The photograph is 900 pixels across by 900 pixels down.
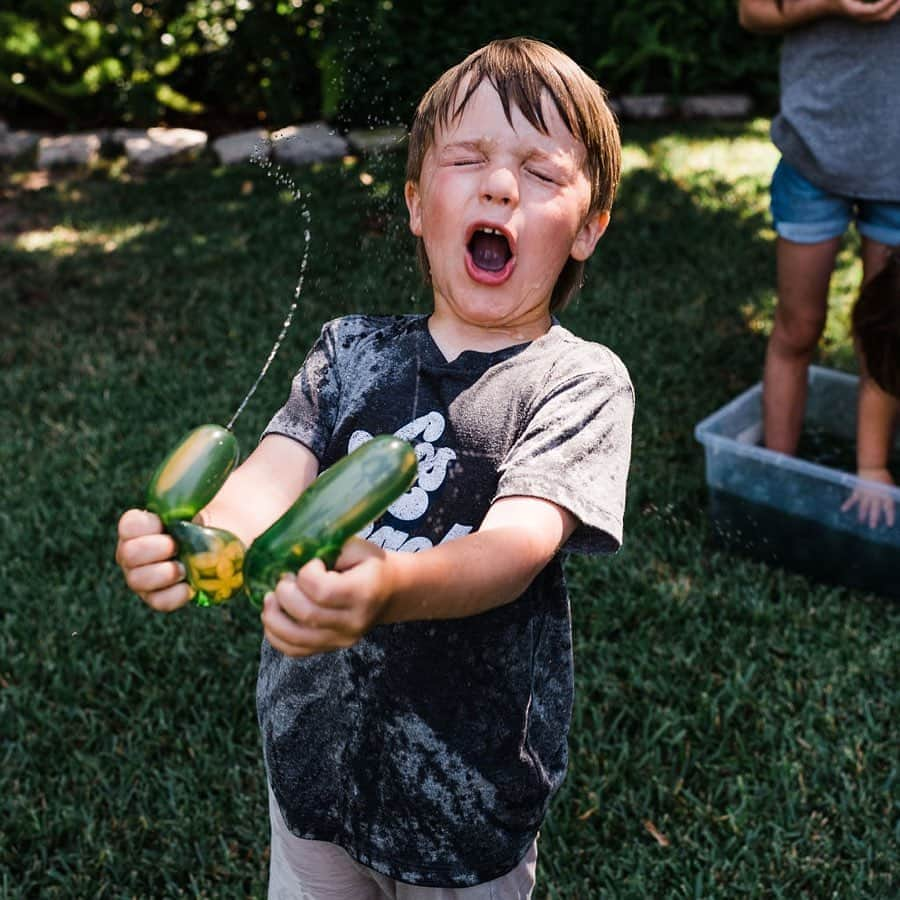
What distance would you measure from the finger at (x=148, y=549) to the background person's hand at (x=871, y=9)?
2.32 m

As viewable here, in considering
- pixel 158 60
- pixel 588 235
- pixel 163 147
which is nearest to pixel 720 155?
pixel 163 147

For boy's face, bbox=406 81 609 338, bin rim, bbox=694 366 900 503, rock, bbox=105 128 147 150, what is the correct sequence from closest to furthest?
1. boy's face, bbox=406 81 609 338
2. bin rim, bbox=694 366 900 503
3. rock, bbox=105 128 147 150

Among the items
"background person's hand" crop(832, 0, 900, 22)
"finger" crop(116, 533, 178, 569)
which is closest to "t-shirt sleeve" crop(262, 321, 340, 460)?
"finger" crop(116, 533, 178, 569)

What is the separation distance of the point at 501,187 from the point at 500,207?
0.08ft

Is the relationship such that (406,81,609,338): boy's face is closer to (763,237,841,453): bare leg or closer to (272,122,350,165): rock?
(763,237,841,453): bare leg

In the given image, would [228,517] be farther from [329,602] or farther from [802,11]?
[802,11]

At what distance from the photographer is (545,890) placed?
7.13 ft

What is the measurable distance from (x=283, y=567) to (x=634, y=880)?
56.3 inches

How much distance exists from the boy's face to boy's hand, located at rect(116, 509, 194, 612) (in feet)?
1.60

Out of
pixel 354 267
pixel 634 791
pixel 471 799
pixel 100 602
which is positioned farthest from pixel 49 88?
pixel 471 799

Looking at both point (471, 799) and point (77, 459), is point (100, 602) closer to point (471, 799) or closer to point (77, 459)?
point (77, 459)

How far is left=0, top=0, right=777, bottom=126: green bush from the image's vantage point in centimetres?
652

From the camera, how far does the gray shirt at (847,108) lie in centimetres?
279

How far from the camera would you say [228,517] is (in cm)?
136
